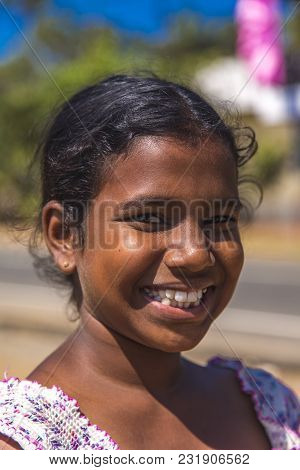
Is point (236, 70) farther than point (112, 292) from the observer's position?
Yes

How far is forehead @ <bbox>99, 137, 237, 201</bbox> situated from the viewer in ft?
5.21

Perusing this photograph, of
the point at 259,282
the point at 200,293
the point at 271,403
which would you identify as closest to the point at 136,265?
the point at 200,293

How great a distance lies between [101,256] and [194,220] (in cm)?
23

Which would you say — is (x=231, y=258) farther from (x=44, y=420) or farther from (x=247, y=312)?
(x=247, y=312)

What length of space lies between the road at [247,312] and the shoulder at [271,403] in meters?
2.50

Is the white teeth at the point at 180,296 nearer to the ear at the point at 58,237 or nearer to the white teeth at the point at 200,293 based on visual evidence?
the white teeth at the point at 200,293

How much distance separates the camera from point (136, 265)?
1.55m

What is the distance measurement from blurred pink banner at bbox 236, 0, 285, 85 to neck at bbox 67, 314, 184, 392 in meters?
11.9

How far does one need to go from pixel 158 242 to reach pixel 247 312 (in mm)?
6922

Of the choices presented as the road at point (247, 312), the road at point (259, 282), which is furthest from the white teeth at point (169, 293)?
the road at point (259, 282)

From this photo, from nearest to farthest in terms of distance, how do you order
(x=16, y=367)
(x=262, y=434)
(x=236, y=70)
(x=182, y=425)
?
(x=182, y=425)
(x=262, y=434)
(x=16, y=367)
(x=236, y=70)

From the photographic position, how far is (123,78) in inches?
71.9
